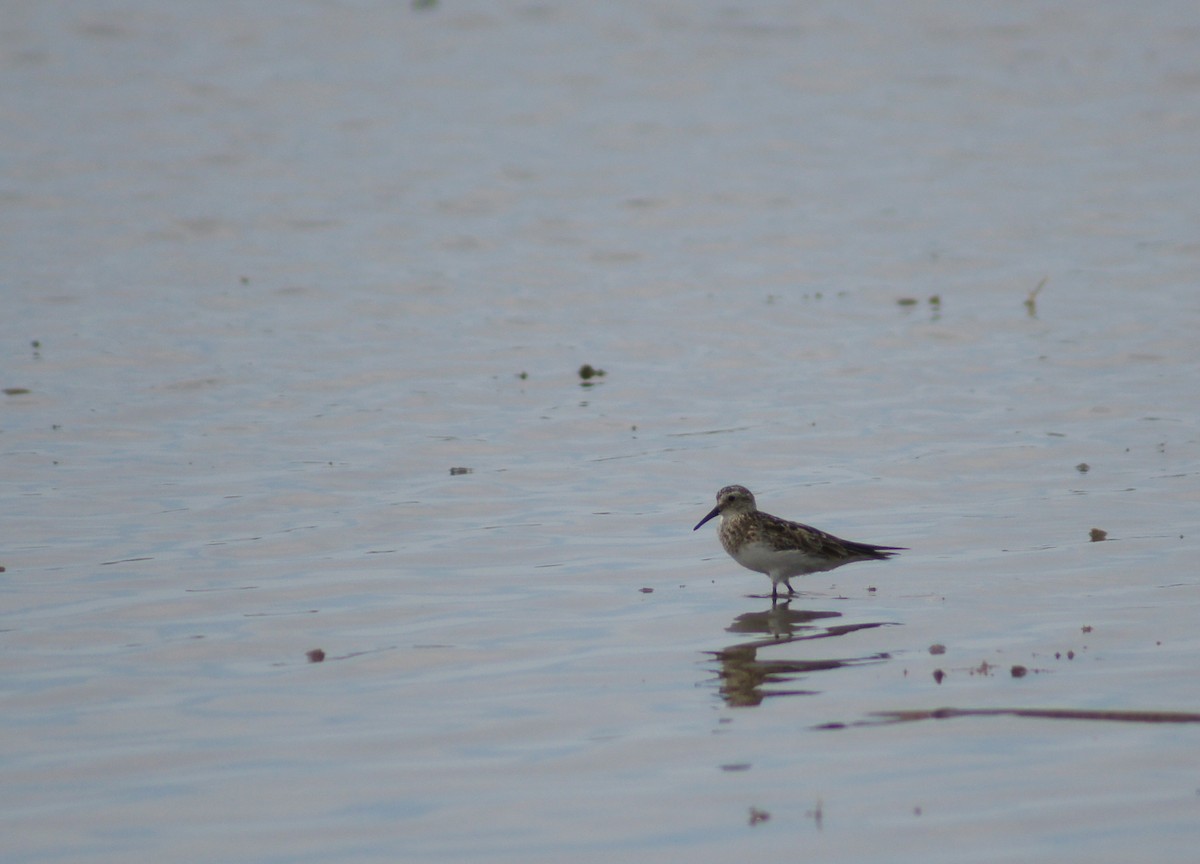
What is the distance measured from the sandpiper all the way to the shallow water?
1.02 ft

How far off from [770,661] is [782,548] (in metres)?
1.77

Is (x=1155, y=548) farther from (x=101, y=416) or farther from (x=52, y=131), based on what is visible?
(x=52, y=131)

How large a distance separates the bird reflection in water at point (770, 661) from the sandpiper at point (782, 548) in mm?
332

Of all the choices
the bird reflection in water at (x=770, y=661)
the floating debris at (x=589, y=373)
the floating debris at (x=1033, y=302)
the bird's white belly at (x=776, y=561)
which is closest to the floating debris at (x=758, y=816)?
the bird reflection in water at (x=770, y=661)

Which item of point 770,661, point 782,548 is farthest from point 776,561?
point 770,661

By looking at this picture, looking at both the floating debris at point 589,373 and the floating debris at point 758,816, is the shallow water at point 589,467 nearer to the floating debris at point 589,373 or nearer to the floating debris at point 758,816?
the floating debris at point 758,816

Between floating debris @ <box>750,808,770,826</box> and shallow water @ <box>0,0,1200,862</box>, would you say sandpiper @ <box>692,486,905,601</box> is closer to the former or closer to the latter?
shallow water @ <box>0,0,1200,862</box>

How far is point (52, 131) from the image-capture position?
37969 millimetres

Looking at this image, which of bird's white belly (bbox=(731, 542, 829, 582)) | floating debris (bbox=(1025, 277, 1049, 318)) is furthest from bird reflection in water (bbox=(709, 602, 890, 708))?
floating debris (bbox=(1025, 277, 1049, 318))

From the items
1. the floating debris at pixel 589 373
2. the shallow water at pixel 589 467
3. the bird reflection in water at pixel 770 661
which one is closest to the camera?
the shallow water at pixel 589 467

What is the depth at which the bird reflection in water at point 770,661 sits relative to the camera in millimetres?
9906

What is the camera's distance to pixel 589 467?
16.6 meters

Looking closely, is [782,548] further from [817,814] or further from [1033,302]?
[1033,302]

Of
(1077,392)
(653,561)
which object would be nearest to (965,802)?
(653,561)
